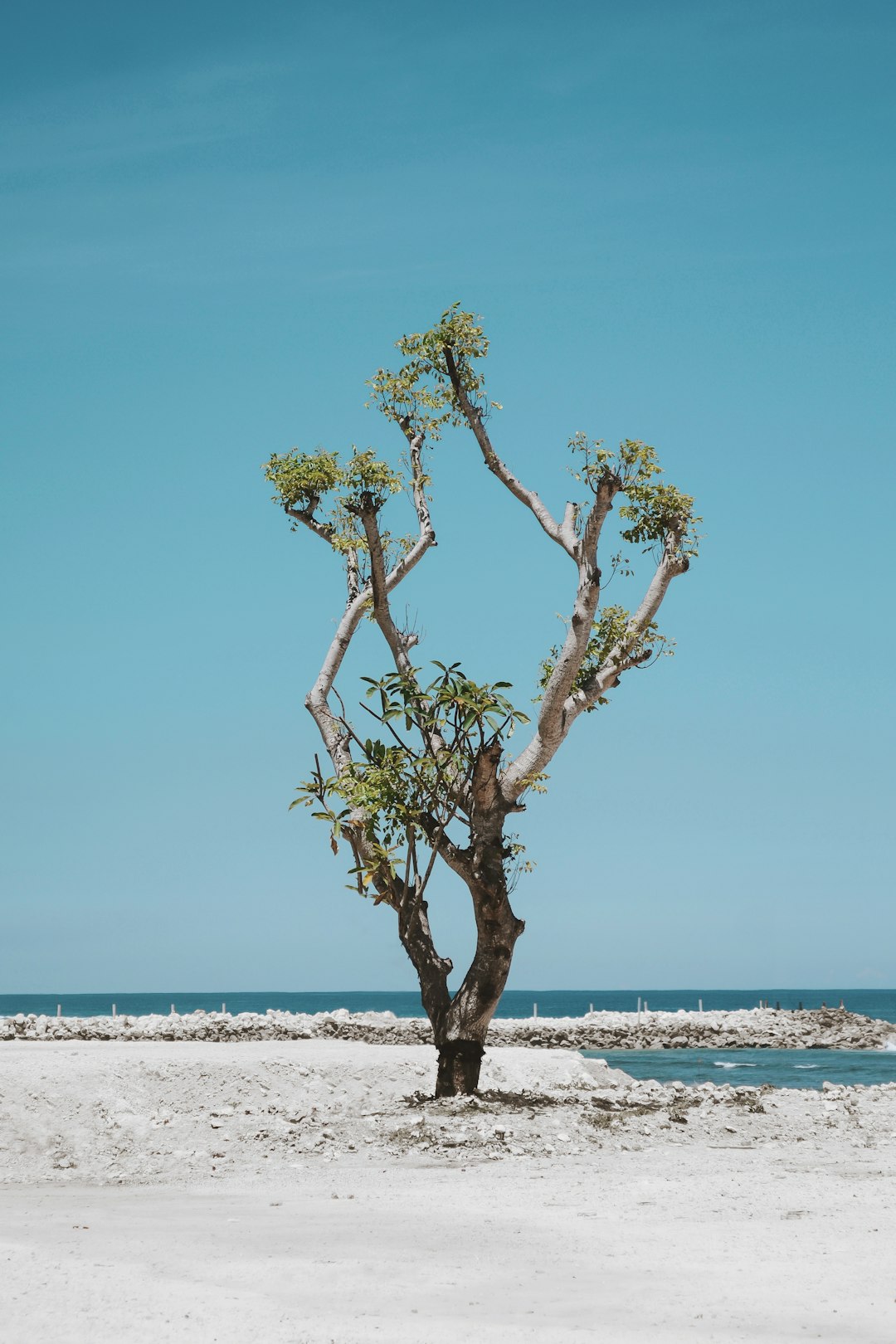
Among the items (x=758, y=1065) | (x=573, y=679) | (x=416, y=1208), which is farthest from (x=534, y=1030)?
(x=416, y=1208)

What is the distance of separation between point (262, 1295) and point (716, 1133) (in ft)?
28.6

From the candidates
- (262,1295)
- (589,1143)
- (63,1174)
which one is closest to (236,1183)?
(63,1174)

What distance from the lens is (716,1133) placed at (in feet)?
48.1

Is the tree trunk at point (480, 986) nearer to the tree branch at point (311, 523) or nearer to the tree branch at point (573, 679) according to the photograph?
the tree branch at point (573, 679)

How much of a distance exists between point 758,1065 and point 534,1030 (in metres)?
9.52

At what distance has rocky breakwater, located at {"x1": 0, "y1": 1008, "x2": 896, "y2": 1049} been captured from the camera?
32938 mm


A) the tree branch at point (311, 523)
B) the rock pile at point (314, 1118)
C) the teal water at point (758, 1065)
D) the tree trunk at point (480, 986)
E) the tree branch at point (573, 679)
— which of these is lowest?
the teal water at point (758, 1065)

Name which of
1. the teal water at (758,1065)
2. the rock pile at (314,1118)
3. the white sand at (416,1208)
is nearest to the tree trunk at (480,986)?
the rock pile at (314,1118)

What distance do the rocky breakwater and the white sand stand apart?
1442cm

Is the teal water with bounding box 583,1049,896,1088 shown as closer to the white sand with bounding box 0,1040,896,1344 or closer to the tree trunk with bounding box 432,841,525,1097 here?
the tree trunk with bounding box 432,841,525,1097

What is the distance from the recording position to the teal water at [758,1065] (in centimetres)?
3888

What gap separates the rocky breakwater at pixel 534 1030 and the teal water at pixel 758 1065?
1922mm

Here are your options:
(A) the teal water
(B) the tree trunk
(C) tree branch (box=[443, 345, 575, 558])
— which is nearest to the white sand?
(B) the tree trunk

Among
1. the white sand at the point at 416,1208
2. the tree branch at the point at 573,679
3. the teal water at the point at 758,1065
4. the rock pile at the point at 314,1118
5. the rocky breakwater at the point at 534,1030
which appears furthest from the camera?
the teal water at the point at 758,1065
